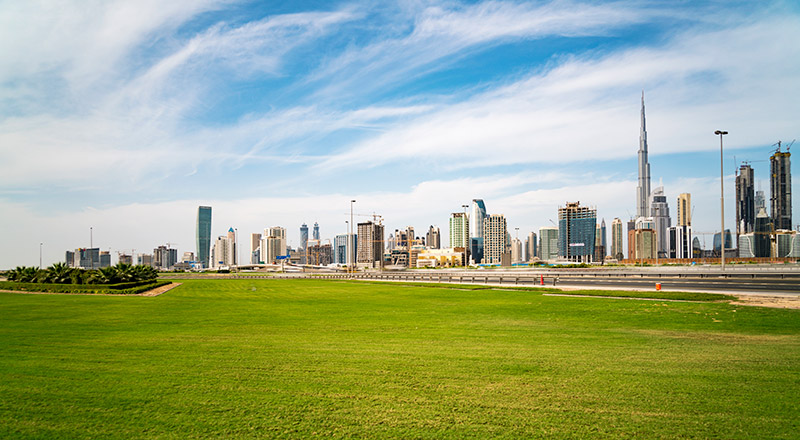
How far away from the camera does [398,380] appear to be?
29.7 ft

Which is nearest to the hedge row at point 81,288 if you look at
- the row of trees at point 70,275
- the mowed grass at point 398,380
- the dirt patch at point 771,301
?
the row of trees at point 70,275

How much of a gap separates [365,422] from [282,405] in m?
1.61

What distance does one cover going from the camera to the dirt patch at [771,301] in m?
23.4

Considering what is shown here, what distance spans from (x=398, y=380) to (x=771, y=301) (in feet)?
85.2

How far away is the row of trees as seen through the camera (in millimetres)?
40969

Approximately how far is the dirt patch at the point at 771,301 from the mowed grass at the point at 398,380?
7076 mm

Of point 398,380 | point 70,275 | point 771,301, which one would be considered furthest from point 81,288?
point 771,301

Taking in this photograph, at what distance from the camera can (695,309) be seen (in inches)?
A: 869

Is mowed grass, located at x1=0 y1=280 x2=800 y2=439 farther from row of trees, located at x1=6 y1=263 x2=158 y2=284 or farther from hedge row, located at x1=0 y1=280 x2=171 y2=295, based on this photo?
row of trees, located at x1=6 y1=263 x2=158 y2=284

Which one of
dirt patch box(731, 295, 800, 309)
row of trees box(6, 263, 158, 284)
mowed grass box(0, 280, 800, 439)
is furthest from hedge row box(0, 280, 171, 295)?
dirt patch box(731, 295, 800, 309)

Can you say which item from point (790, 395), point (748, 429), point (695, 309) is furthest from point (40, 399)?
point (695, 309)

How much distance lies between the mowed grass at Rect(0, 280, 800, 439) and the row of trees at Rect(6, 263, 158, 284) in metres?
27.6

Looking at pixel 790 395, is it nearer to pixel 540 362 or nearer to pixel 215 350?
pixel 540 362

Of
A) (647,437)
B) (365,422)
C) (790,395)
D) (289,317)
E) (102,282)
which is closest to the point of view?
(647,437)
